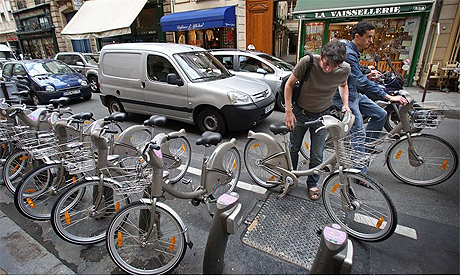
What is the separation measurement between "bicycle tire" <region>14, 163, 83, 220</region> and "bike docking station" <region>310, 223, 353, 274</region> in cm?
260

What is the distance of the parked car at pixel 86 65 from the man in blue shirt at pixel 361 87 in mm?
10776

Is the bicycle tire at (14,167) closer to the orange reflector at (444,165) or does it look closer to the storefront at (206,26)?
Result: the orange reflector at (444,165)

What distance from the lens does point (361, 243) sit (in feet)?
8.41

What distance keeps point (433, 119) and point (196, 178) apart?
3.21 meters

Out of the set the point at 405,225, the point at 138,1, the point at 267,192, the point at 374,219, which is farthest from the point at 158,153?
the point at 138,1

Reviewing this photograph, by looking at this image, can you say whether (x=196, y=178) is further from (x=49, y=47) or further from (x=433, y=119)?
(x=49, y=47)

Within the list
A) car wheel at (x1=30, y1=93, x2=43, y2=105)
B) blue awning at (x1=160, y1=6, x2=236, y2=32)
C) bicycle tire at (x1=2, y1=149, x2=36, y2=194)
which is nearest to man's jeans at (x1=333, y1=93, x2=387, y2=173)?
bicycle tire at (x1=2, y1=149, x2=36, y2=194)

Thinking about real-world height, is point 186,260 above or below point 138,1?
below

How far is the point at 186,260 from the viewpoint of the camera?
7.80 feet

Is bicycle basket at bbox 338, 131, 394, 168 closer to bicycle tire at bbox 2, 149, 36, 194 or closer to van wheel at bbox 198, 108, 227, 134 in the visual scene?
van wheel at bbox 198, 108, 227, 134

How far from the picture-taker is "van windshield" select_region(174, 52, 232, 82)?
5395 millimetres

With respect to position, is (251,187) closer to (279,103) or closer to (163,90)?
(163,90)

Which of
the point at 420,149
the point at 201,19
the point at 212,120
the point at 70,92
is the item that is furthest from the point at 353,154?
the point at 201,19

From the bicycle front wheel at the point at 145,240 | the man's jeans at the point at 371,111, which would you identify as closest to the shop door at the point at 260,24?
the man's jeans at the point at 371,111
